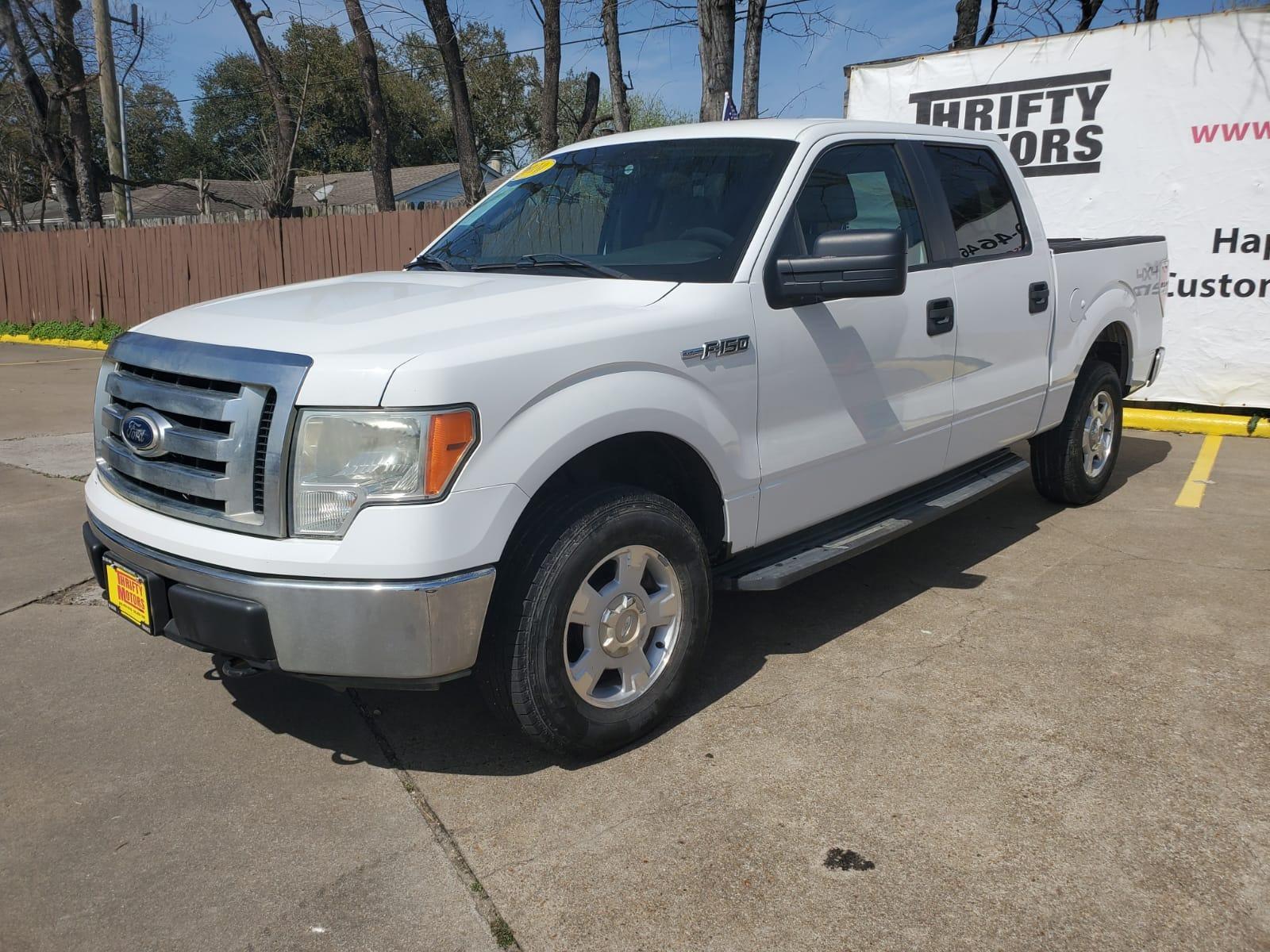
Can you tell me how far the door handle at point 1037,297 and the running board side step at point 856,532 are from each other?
2.49 ft

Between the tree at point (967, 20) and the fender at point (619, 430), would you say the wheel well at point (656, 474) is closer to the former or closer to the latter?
the fender at point (619, 430)

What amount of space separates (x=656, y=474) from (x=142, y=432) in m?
1.58

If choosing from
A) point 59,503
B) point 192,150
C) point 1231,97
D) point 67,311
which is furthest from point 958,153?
point 192,150

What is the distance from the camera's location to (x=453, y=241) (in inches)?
176

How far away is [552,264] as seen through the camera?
3.84m

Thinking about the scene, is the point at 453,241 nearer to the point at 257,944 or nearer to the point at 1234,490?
the point at 257,944

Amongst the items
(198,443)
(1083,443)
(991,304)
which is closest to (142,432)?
(198,443)

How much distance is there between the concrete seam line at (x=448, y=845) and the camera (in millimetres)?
2518

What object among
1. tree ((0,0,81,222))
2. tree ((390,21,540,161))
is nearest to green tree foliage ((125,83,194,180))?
tree ((390,21,540,161))

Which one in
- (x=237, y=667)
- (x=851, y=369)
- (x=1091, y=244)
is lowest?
(x=237, y=667)

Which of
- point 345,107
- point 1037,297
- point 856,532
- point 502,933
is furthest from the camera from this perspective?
point 345,107

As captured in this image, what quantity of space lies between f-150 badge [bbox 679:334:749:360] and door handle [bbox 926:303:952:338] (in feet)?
3.77

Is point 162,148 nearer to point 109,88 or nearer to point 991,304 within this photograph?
point 109,88

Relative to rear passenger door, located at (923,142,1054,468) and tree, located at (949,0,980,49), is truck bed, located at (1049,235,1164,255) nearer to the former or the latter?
rear passenger door, located at (923,142,1054,468)
